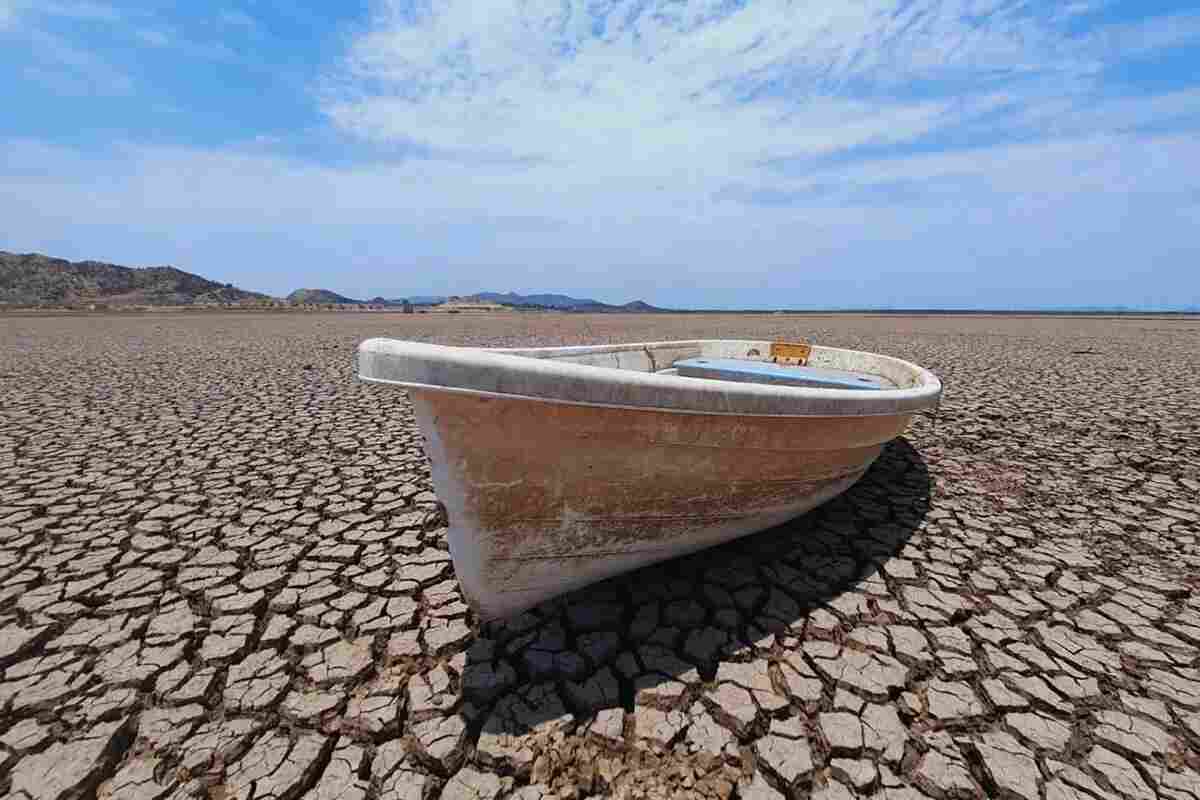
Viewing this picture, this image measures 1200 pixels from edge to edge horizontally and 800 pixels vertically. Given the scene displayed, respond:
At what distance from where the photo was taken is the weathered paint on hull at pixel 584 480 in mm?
1735

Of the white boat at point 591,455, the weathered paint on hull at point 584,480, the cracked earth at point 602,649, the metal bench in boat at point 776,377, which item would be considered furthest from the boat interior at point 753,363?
the weathered paint on hull at point 584,480

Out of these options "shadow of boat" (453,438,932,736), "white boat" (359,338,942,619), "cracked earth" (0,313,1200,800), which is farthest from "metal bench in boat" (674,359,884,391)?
"white boat" (359,338,942,619)

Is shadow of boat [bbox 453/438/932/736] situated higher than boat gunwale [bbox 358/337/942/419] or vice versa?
boat gunwale [bbox 358/337/942/419]

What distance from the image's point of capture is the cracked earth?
1.54m

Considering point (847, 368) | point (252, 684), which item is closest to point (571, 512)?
point (252, 684)

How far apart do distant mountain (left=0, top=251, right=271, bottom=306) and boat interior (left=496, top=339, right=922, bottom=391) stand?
56449mm

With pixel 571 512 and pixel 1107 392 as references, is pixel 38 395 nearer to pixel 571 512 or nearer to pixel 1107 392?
pixel 571 512

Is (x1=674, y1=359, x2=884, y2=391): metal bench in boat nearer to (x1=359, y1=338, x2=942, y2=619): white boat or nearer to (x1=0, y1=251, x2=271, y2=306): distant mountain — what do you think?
(x1=359, y1=338, x2=942, y2=619): white boat

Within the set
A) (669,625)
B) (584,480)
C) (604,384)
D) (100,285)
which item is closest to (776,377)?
(669,625)

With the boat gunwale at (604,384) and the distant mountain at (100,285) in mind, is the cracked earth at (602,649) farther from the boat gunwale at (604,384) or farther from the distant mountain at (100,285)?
the distant mountain at (100,285)

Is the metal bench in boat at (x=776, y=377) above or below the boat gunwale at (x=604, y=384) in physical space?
below

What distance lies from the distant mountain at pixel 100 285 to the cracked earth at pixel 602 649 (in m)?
56.5

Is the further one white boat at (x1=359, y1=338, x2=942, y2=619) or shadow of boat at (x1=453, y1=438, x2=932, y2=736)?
shadow of boat at (x1=453, y1=438, x2=932, y2=736)

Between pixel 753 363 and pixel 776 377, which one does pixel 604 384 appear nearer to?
pixel 776 377
